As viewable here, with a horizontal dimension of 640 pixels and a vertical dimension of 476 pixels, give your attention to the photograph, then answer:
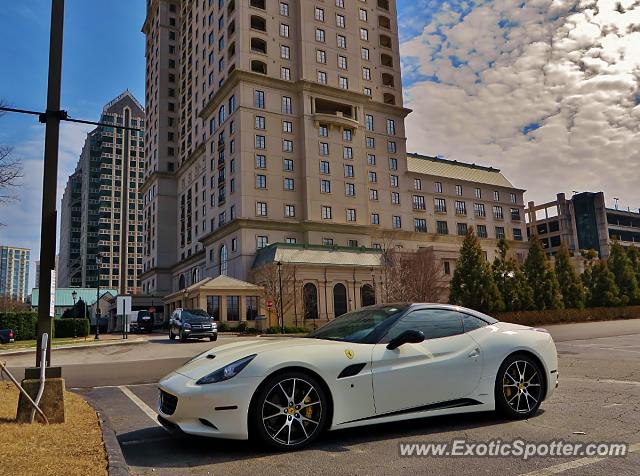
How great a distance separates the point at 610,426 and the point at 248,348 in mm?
4046

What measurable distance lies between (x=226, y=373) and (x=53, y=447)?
5.63 ft

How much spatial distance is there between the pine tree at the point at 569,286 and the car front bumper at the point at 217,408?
1711 inches

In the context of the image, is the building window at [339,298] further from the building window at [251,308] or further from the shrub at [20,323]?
the shrub at [20,323]

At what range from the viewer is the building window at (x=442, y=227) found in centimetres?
7121

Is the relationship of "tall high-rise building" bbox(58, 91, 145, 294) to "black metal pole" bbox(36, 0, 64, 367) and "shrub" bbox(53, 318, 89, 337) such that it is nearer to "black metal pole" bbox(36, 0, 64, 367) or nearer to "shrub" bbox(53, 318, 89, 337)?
"shrub" bbox(53, 318, 89, 337)

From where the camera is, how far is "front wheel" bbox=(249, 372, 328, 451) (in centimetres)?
456

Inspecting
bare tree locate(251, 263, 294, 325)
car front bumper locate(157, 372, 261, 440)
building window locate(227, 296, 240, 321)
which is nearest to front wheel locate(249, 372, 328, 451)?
car front bumper locate(157, 372, 261, 440)

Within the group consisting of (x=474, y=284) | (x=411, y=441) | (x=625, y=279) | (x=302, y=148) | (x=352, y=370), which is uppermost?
(x=302, y=148)

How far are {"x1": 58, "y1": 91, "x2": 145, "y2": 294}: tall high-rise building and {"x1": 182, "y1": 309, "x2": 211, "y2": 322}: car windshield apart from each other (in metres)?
107

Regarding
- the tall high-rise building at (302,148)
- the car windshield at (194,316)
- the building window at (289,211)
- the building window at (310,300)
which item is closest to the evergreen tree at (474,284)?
the tall high-rise building at (302,148)

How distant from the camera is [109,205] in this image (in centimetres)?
13600

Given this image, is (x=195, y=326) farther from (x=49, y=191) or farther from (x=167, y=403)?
(x=167, y=403)

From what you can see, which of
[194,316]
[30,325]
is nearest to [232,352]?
[194,316]

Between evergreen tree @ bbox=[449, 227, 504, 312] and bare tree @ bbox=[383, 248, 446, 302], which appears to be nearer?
evergreen tree @ bbox=[449, 227, 504, 312]
